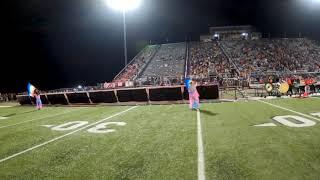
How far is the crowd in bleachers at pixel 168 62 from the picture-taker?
55353 mm

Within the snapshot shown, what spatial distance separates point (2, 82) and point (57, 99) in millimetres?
38279

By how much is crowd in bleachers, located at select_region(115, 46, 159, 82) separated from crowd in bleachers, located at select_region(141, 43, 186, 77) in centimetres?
143

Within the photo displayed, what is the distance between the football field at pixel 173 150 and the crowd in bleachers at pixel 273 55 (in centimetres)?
3796

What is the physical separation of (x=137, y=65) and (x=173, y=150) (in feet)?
181

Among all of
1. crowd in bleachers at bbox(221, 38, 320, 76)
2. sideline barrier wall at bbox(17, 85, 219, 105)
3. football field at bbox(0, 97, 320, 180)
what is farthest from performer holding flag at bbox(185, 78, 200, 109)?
crowd in bleachers at bbox(221, 38, 320, 76)

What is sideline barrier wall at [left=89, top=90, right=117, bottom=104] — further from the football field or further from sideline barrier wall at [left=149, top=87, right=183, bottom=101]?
the football field

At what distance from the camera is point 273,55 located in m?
57.5

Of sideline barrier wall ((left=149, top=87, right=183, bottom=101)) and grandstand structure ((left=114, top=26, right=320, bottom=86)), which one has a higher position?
grandstand structure ((left=114, top=26, right=320, bottom=86))

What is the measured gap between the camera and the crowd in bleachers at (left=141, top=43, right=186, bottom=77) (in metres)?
55.4

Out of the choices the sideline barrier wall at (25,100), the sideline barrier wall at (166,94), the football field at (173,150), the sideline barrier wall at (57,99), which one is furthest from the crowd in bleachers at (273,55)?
the football field at (173,150)

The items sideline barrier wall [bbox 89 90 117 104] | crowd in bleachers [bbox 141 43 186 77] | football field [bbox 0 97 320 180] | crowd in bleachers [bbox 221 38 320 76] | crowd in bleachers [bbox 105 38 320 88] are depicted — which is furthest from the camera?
crowd in bleachers [bbox 141 43 186 77]

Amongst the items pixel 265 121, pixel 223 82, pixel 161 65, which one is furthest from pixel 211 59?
pixel 265 121

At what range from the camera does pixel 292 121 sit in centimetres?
1084

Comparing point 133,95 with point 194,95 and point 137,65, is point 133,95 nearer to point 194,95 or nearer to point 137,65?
point 194,95
